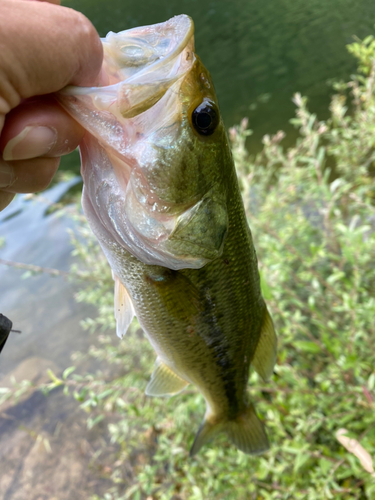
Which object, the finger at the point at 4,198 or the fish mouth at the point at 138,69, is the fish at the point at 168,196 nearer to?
the fish mouth at the point at 138,69

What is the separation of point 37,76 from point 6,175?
1.02 feet

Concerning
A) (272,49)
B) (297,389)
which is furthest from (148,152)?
(272,49)

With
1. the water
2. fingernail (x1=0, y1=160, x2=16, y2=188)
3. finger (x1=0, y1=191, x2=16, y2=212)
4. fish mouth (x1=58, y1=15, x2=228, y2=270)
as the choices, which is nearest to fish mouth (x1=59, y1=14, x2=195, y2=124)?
fish mouth (x1=58, y1=15, x2=228, y2=270)

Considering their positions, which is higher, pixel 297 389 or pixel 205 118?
pixel 205 118

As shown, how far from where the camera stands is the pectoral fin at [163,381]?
1.74 m

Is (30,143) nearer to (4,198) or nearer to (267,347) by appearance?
(4,198)

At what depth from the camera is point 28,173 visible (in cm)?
106

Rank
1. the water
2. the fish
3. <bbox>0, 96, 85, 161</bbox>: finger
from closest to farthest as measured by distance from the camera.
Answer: <bbox>0, 96, 85, 161</bbox>: finger
the fish
the water

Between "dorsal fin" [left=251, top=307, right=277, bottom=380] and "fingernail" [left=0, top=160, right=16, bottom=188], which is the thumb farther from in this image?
"dorsal fin" [left=251, top=307, right=277, bottom=380]

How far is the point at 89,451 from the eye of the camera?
3744 millimetres

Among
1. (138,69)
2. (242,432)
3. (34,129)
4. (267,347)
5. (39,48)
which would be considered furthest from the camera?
(242,432)

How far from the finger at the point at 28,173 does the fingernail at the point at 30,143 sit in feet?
0.24

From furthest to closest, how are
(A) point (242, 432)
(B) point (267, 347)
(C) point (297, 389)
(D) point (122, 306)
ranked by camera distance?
(C) point (297, 389) < (A) point (242, 432) < (B) point (267, 347) < (D) point (122, 306)

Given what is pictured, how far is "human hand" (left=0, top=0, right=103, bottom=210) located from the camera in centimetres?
76
